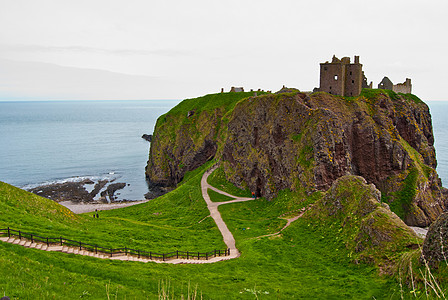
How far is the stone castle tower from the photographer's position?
67.1 m

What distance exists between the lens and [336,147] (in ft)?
195

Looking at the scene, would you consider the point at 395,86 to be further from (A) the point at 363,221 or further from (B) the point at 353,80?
(A) the point at 363,221

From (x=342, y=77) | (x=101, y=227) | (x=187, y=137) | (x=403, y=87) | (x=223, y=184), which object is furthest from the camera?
(x=187, y=137)

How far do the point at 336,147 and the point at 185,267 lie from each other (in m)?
39.0

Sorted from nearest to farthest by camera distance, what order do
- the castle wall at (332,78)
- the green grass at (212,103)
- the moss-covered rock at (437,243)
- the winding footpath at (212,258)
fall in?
1. the moss-covered rock at (437,243)
2. the winding footpath at (212,258)
3. the castle wall at (332,78)
4. the green grass at (212,103)

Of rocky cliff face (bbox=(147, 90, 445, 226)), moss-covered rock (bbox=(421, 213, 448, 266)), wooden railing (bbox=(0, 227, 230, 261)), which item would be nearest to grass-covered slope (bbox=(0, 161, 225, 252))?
wooden railing (bbox=(0, 227, 230, 261))

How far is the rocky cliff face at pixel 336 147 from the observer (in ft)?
192

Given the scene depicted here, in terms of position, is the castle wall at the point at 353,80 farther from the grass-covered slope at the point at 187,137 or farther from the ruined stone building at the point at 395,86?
the grass-covered slope at the point at 187,137

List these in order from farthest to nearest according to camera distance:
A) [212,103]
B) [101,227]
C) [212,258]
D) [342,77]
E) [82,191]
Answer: [212,103] → [82,191] → [342,77] → [101,227] → [212,258]

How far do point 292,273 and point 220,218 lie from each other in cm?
2586

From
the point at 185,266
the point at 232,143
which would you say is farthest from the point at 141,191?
the point at 185,266

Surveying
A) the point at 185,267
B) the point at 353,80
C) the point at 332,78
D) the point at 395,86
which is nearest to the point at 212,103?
the point at 332,78

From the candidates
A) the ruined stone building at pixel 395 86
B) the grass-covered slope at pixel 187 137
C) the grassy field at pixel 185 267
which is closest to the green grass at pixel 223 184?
the grassy field at pixel 185 267

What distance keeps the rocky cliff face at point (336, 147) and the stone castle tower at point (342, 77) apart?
230 cm
